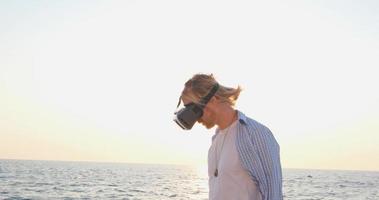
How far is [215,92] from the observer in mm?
3637

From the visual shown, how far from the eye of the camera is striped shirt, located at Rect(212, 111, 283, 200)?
3.51 m

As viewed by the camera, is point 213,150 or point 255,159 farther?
point 213,150

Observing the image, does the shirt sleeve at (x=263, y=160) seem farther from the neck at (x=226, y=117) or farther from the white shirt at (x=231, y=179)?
the neck at (x=226, y=117)

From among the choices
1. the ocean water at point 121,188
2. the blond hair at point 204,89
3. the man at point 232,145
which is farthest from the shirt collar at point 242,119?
the ocean water at point 121,188

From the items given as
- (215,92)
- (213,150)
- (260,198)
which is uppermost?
(215,92)

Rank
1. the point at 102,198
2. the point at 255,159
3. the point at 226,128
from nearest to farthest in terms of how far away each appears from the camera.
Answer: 1. the point at 255,159
2. the point at 226,128
3. the point at 102,198

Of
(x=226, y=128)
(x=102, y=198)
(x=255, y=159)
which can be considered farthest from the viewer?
(x=102, y=198)

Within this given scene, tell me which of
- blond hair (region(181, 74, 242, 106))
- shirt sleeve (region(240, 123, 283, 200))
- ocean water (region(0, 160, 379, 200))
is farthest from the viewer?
ocean water (region(0, 160, 379, 200))

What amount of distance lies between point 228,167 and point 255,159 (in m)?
0.16

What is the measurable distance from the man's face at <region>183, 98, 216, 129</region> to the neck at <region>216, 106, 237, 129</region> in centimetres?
4

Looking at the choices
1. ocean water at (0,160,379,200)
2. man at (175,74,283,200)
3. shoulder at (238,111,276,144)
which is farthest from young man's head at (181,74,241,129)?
ocean water at (0,160,379,200)

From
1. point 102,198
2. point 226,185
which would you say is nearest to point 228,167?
point 226,185

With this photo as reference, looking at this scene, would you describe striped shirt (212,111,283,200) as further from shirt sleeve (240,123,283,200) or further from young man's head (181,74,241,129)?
young man's head (181,74,241,129)

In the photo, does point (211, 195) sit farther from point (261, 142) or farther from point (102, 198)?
point (102, 198)
